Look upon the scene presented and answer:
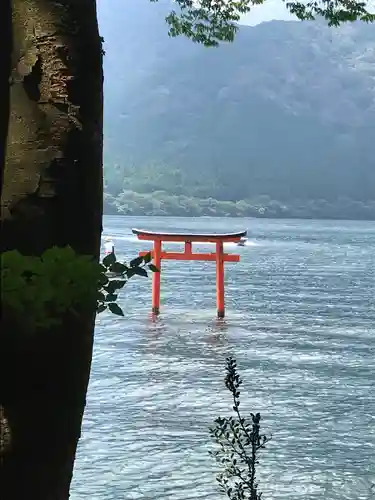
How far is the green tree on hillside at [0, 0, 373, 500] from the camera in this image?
3.31ft

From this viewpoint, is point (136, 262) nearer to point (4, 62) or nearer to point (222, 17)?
point (4, 62)

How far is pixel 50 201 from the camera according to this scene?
1.07m

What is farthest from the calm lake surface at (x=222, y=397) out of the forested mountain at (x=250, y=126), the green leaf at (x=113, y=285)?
the forested mountain at (x=250, y=126)

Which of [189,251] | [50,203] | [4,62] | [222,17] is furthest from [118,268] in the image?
[189,251]

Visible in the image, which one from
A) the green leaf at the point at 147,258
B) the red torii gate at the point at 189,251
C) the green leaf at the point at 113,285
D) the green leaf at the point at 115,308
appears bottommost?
the red torii gate at the point at 189,251

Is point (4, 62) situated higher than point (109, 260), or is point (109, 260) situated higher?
point (4, 62)

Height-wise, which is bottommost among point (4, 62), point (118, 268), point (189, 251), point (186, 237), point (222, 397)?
point (222, 397)

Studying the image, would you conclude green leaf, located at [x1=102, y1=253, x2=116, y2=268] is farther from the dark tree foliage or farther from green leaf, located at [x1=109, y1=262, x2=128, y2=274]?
the dark tree foliage

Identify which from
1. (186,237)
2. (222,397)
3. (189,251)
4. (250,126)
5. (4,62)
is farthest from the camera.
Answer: (250,126)

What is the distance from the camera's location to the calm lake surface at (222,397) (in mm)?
5234

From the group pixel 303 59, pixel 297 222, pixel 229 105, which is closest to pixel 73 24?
pixel 297 222

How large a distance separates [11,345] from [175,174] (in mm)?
96782

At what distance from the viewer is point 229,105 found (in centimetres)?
11144

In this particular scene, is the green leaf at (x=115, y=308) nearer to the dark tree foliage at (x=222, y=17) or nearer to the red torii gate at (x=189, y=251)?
the dark tree foliage at (x=222, y=17)
